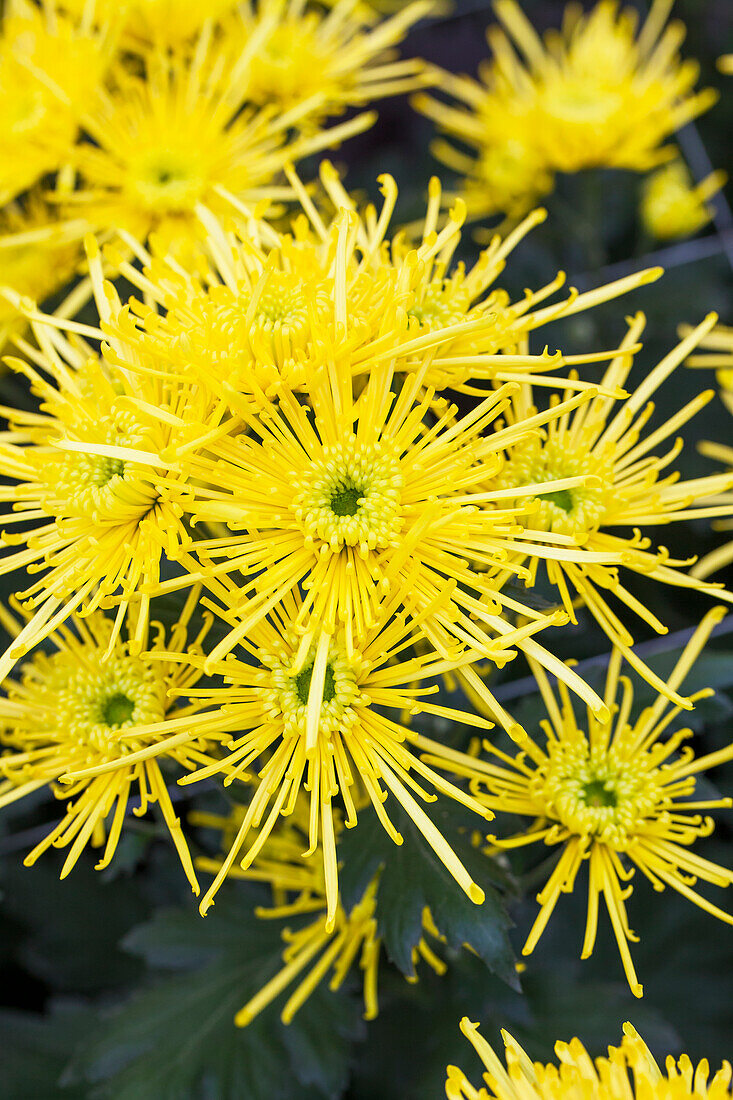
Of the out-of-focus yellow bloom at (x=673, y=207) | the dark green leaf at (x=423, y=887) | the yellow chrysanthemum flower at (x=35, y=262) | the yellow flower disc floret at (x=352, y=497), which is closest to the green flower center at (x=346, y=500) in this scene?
the yellow flower disc floret at (x=352, y=497)

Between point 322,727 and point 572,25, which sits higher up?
point 572,25

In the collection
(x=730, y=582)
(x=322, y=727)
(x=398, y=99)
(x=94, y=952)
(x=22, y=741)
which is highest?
(x=398, y=99)

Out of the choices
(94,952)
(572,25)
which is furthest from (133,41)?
(94,952)

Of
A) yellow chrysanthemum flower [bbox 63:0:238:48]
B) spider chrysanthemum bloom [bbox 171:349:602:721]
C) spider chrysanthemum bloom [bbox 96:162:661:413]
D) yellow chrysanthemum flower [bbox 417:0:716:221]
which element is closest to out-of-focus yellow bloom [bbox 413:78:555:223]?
yellow chrysanthemum flower [bbox 417:0:716:221]

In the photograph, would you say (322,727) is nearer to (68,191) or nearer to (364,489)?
(364,489)

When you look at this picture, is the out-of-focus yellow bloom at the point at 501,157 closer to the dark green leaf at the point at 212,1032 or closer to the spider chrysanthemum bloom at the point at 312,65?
the spider chrysanthemum bloom at the point at 312,65

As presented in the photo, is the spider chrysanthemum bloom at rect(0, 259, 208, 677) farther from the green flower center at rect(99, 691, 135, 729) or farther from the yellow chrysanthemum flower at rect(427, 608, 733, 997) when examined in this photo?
the yellow chrysanthemum flower at rect(427, 608, 733, 997)

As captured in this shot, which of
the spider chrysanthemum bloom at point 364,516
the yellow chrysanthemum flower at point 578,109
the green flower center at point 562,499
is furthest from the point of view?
the yellow chrysanthemum flower at point 578,109
